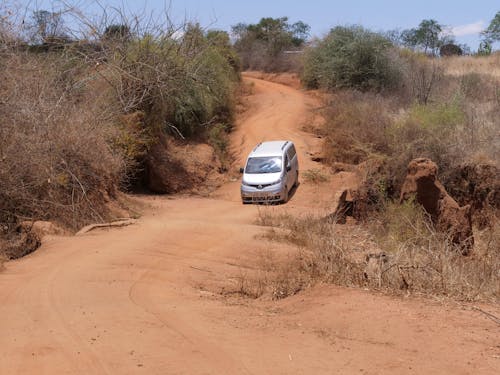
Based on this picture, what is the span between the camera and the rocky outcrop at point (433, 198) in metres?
14.0

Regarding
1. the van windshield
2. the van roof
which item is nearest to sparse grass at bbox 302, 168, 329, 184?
the van roof

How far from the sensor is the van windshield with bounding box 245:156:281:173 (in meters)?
21.3

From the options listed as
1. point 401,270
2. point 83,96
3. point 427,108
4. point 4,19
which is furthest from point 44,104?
point 427,108

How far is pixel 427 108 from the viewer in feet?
76.3

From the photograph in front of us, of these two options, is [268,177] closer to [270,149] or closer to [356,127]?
[270,149]

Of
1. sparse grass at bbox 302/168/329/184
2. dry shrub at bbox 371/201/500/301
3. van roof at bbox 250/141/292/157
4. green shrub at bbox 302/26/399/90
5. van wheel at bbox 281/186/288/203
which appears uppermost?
green shrub at bbox 302/26/399/90

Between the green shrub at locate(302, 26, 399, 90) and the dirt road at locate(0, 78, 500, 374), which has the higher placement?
the green shrub at locate(302, 26, 399, 90)

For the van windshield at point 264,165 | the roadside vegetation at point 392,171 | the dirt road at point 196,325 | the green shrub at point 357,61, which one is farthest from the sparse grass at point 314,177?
the dirt road at point 196,325

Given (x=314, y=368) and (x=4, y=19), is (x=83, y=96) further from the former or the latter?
(x=314, y=368)

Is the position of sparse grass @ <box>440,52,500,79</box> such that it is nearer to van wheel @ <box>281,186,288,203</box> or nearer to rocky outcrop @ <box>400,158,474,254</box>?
van wheel @ <box>281,186,288,203</box>

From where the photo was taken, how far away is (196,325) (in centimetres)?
623

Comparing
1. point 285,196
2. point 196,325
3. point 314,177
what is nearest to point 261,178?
point 285,196

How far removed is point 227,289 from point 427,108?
17.2m

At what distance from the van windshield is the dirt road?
462 inches
